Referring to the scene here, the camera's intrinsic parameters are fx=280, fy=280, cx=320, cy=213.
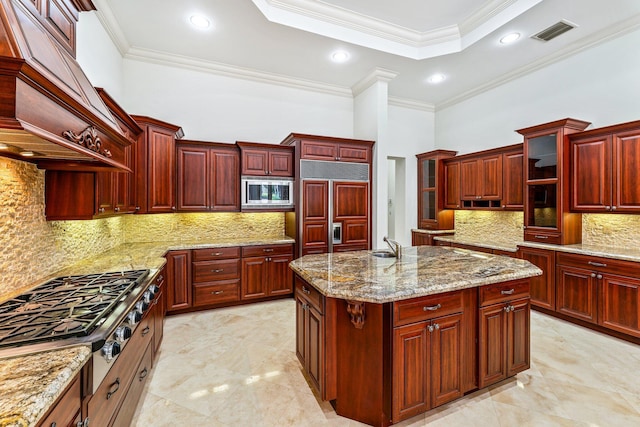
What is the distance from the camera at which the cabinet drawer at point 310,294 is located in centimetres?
194

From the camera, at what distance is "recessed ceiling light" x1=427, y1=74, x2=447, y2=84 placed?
468 cm

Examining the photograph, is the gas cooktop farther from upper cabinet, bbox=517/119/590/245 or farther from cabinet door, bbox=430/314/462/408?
upper cabinet, bbox=517/119/590/245

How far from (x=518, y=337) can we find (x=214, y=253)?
3.47 metres

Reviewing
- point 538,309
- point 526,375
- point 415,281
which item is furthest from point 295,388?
point 538,309

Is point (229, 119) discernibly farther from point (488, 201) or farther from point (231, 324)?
point (488, 201)

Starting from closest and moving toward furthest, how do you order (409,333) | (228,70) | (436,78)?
(409,333)
(228,70)
(436,78)

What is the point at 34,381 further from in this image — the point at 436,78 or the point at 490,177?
the point at 436,78

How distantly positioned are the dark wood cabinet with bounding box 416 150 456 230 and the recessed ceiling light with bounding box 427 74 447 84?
1234 millimetres

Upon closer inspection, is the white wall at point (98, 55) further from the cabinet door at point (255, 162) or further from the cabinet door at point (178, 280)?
the cabinet door at point (178, 280)

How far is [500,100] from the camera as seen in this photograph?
4.83 metres

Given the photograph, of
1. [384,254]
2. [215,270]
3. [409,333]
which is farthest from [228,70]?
A: [409,333]

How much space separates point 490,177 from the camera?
14.9 ft

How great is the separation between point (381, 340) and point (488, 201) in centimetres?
391

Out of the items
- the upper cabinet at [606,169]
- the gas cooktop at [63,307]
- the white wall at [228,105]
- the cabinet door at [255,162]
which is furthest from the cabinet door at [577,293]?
the gas cooktop at [63,307]
